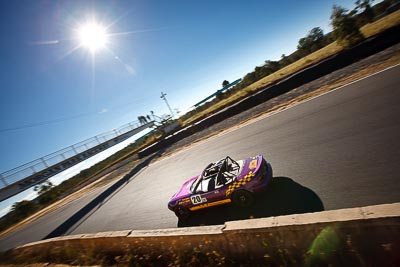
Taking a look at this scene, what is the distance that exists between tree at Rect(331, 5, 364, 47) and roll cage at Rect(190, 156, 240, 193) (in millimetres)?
19185

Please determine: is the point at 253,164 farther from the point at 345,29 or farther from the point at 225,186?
the point at 345,29

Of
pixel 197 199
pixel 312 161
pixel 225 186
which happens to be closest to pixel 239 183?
pixel 225 186

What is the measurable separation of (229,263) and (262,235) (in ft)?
3.08

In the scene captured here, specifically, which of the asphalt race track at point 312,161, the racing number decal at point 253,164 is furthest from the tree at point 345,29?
the racing number decal at point 253,164

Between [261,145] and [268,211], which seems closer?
[268,211]

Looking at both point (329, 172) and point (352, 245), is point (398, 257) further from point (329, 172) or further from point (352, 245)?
point (329, 172)

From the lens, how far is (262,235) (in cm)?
380

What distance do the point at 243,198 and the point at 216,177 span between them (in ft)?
2.99

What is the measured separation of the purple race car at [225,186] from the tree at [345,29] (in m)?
19.1

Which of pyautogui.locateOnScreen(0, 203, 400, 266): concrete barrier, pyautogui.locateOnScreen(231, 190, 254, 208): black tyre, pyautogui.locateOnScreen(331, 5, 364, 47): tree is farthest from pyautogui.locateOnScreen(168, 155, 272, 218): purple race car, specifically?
pyautogui.locateOnScreen(331, 5, 364, 47): tree

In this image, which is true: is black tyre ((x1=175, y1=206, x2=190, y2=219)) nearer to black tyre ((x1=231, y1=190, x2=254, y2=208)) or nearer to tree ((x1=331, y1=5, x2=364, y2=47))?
black tyre ((x1=231, y1=190, x2=254, y2=208))

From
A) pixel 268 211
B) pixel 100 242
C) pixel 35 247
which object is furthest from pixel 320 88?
pixel 35 247

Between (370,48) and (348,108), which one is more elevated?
(370,48)

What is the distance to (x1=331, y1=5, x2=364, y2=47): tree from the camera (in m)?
19.0
